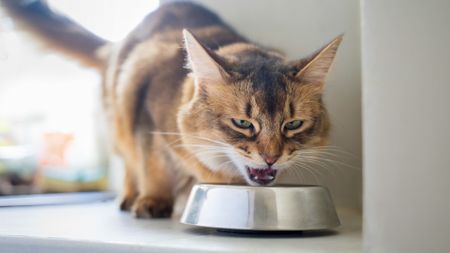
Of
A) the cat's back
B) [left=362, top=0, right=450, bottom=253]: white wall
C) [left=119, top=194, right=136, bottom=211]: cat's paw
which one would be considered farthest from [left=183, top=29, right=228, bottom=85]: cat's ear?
[left=362, top=0, right=450, bottom=253]: white wall

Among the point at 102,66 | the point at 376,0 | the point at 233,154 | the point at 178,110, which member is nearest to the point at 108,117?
the point at 102,66

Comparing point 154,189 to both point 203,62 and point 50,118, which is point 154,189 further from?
point 50,118

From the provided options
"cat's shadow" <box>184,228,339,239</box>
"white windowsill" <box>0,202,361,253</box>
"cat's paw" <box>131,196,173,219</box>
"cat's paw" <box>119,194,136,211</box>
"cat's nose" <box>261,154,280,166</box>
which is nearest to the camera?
"white windowsill" <box>0,202,361,253</box>

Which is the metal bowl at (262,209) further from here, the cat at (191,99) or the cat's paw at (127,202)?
the cat's paw at (127,202)

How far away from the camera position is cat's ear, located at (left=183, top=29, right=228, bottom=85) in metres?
1.01

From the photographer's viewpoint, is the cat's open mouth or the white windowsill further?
the cat's open mouth

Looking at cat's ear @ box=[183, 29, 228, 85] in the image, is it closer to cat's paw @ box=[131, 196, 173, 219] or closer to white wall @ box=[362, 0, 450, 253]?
cat's paw @ box=[131, 196, 173, 219]

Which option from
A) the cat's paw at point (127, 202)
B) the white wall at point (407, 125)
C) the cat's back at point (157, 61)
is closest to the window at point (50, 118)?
the cat's back at point (157, 61)

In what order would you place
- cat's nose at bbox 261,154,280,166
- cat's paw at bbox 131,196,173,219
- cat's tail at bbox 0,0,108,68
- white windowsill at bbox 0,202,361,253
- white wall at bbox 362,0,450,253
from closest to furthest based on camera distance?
white wall at bbox 362,0,450,253 < white windowsill at bbox 0,202,361,253 < cat's nose at bbox 261,154,280,166 < cat's paw at bbox 131,196,173,219 < cat's tail at bbox 0,0,108,68

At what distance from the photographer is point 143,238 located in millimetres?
797

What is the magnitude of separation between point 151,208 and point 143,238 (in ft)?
1.12

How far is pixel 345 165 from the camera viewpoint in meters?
1.14

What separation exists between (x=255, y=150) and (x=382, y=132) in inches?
15.6

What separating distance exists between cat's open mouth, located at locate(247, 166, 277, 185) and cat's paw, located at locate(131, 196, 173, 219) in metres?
0.21
